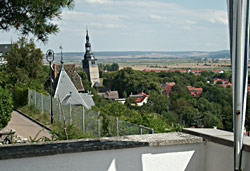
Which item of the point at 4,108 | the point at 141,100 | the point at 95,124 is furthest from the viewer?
the point at 141,100

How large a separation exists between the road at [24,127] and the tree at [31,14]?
672 centimetres

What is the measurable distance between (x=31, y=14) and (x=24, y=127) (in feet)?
29.3

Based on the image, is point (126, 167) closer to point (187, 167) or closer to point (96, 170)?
point (96, 170)

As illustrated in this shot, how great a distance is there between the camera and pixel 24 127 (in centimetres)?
1196

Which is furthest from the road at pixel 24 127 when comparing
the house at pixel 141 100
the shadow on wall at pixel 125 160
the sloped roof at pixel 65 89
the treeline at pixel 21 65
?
the house at pixel 141 100

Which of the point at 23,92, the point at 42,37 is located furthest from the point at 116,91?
the point at 42,37

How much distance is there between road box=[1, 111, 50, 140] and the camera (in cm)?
1063

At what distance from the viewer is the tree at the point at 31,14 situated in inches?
138

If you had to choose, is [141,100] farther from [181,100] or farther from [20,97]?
[20,97]

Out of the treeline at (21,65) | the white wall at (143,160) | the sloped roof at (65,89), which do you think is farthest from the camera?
the sloped roof at (65,89)

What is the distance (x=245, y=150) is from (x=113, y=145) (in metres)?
1.10

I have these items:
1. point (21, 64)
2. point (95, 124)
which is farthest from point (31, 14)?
point (21, 64)

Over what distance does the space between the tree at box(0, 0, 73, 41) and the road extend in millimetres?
6717

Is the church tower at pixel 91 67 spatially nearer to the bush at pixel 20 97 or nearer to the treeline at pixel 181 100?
the treeline at pixel 181 100
